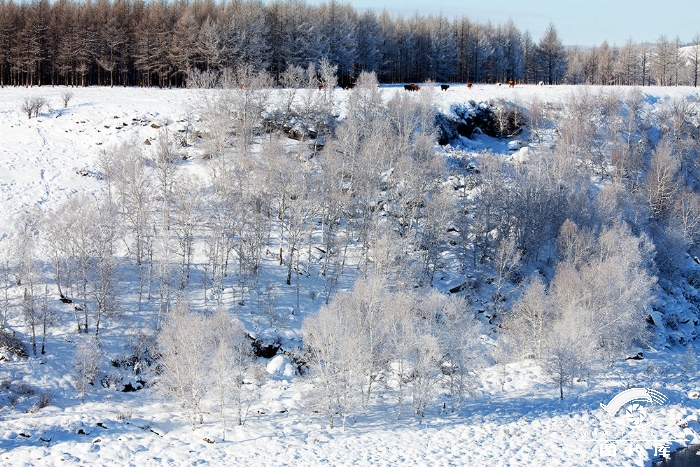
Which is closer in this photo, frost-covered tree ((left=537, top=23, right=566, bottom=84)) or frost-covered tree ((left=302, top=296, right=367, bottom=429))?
frost-covered tree ((left=302, top=296, right=367, bottom=429))

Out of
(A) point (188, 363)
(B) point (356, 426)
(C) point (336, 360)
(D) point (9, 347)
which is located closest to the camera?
(A) point (188, 363)

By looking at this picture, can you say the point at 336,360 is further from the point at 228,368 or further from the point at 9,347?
the point at 9,347

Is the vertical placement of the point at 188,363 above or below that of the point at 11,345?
above

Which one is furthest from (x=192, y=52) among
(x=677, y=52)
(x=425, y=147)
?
(x=677, y=52)

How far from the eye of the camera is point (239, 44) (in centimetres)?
7631

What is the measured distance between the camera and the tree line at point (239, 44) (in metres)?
75.9

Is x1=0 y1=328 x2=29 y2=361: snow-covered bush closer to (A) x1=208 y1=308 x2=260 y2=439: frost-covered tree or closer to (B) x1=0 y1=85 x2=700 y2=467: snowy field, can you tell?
(B) x1=0 y1=85 x2=700 y2=467: snowy field

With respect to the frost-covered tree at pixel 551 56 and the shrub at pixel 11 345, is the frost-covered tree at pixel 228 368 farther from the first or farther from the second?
the frost-covered tree at pixel 551 56

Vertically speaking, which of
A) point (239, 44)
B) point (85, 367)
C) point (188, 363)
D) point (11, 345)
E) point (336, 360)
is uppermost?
point (239, 44)

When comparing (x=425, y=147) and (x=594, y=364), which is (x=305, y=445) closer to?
(x=594, y=364)

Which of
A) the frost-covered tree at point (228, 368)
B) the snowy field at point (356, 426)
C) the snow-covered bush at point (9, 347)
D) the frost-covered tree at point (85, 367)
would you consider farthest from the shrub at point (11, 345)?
the frost-covered tree at point (228, 368)

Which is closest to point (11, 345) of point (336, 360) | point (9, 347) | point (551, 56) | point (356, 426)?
point (9, 347)

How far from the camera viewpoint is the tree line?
75.9 meters

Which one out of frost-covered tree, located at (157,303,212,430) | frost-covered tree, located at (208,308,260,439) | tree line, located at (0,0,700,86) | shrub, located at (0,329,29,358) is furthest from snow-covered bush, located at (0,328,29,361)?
tree line, located at (0,0,700,86)
